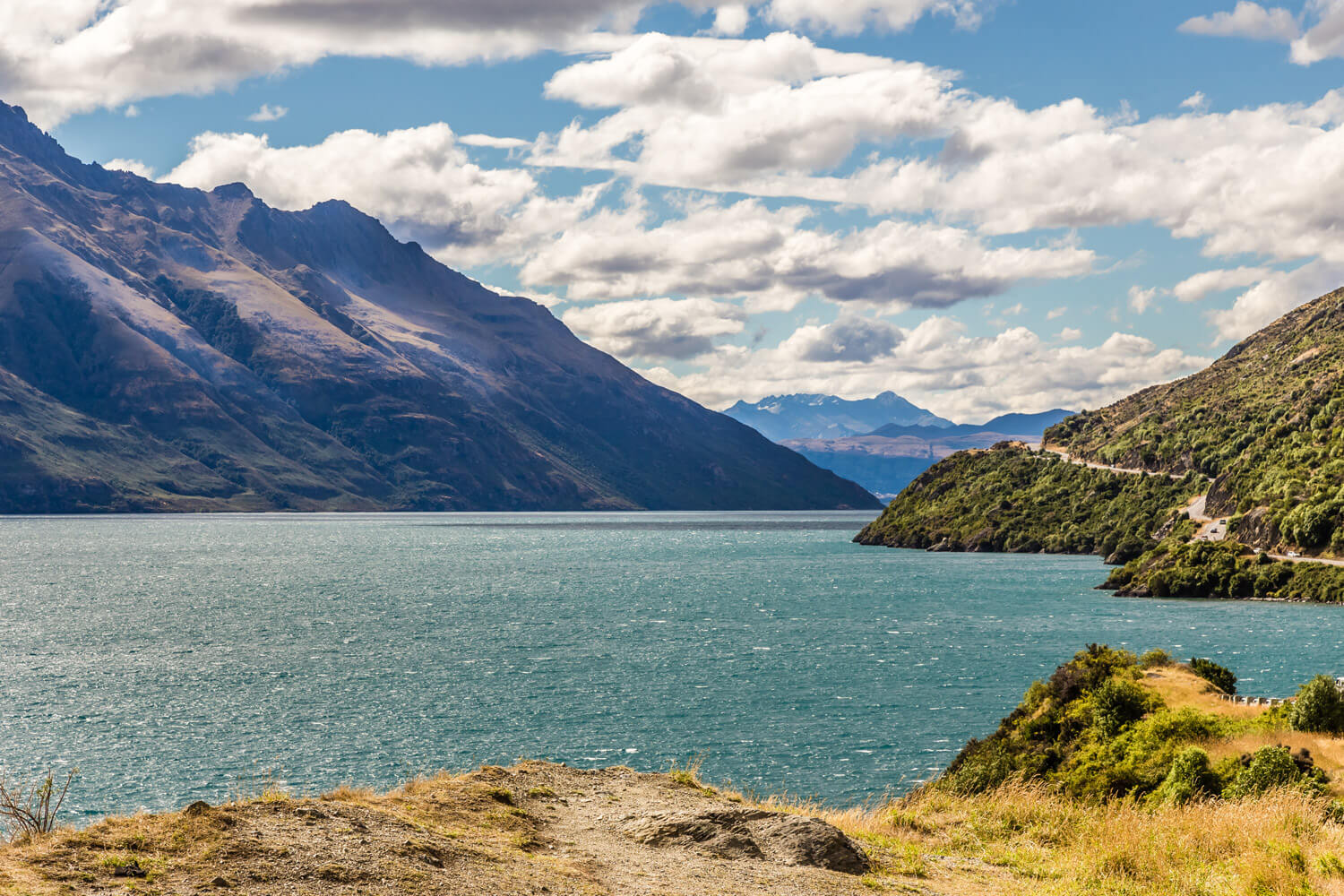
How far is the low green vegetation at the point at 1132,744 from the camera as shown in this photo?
28875 millimetres

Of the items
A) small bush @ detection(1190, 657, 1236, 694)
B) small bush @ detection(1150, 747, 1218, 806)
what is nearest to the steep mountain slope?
small bush @ detection(1190, 657, 1236, 694)

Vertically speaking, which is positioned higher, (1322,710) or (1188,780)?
(1322,710)

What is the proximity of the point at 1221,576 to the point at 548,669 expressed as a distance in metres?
90.3

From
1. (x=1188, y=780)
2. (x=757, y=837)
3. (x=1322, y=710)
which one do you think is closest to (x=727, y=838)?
(x=757, y=837)

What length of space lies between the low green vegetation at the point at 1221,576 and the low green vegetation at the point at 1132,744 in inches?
3273

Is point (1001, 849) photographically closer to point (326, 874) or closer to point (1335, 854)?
point (1335, 854)

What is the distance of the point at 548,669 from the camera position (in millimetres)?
70625

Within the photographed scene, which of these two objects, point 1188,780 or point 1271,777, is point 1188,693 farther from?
point 1271,777

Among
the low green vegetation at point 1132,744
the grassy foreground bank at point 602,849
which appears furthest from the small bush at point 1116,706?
the grassy foreground bank at point 602,849

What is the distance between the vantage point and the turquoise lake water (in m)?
46.8

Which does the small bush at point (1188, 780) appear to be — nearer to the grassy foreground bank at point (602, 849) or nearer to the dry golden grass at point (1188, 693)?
the grassy foreground bank at point (602, 849)

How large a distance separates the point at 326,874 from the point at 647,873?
557 cm

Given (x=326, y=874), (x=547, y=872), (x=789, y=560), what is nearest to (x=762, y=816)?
(x=547, y=872)

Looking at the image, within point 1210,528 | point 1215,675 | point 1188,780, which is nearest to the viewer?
point 1188,780
